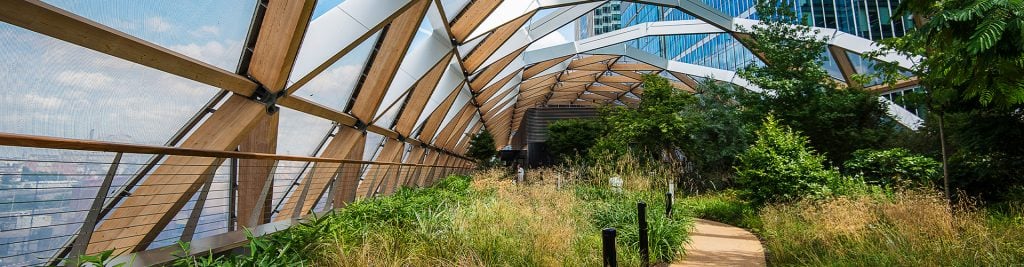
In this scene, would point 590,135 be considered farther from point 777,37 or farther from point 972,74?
point 972,74

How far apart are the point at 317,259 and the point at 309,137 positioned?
5.39 metres

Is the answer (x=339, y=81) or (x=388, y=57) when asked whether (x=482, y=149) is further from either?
(x=339, y=81)

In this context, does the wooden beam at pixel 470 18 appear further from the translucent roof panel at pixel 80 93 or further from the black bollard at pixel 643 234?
the black bollard at pixel 643 234

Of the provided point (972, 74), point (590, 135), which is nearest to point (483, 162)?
point (590, 135)

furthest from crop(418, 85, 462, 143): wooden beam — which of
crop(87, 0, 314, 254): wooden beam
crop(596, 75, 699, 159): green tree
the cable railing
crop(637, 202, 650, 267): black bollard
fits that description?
crop(637, 202, 650, 267): black bollard

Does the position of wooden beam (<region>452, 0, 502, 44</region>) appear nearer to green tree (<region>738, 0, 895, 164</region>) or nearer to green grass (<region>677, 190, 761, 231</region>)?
green grass (<region>677, 190, 761, 231</region>)

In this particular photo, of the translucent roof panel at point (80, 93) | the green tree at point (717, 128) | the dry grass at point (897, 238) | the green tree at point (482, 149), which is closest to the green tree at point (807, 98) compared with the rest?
the green tree at point (717, 128)

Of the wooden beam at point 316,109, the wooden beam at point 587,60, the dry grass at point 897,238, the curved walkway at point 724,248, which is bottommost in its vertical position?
the curved walkway at point 724,248

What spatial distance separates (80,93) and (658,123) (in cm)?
1522

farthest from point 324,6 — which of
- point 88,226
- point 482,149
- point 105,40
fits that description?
point 482,149

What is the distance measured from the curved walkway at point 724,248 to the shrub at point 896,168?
2.38 m

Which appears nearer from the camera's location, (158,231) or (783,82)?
(158,231)

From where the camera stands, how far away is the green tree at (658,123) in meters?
16.7

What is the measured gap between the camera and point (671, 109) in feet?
56.8
